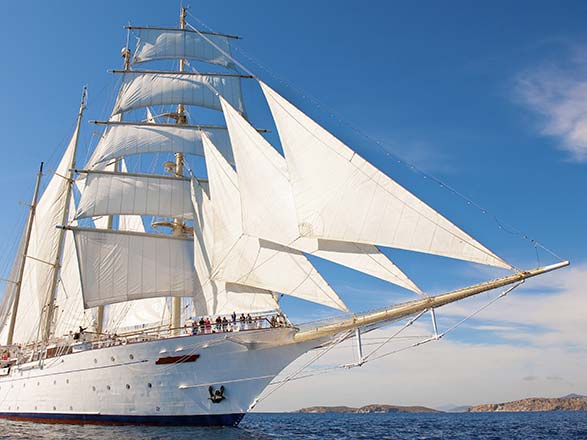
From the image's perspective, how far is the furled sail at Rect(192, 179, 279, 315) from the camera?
25.4m

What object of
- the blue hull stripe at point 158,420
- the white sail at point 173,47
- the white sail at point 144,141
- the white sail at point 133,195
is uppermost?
the white sail at point 173,47

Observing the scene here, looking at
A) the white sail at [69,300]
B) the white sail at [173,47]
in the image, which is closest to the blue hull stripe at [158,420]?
the white sail at [69,300]

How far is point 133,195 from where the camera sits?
32.6 metres

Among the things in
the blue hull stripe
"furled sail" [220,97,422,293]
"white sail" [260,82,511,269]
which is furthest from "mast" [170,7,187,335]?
"white sail" [260,82,511,269]

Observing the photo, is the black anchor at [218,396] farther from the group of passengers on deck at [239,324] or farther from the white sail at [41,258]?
the white sail at [41,258]

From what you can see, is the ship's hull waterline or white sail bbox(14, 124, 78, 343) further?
white sail bbox(14, 124, 78, 343)

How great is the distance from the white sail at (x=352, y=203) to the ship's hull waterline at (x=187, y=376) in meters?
6.37

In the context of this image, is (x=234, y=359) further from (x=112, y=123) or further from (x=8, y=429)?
(x=112, y=123)

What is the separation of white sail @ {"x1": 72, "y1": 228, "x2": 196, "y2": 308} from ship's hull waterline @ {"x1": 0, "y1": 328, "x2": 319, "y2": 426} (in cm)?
509

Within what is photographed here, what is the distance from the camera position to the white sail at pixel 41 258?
3663 centimetres

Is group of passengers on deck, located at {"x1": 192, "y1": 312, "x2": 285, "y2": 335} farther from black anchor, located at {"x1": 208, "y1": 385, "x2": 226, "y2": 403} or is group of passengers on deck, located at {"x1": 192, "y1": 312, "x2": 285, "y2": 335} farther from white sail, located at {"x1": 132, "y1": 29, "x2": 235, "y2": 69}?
white sail, located at {"x1": 132, "y1": 29, "x2": 235, "y2": 69}

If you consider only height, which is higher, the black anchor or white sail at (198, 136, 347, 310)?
white sail at (198, 136, 347, 310)

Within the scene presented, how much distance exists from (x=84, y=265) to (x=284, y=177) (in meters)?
13.9

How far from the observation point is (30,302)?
3719cm
